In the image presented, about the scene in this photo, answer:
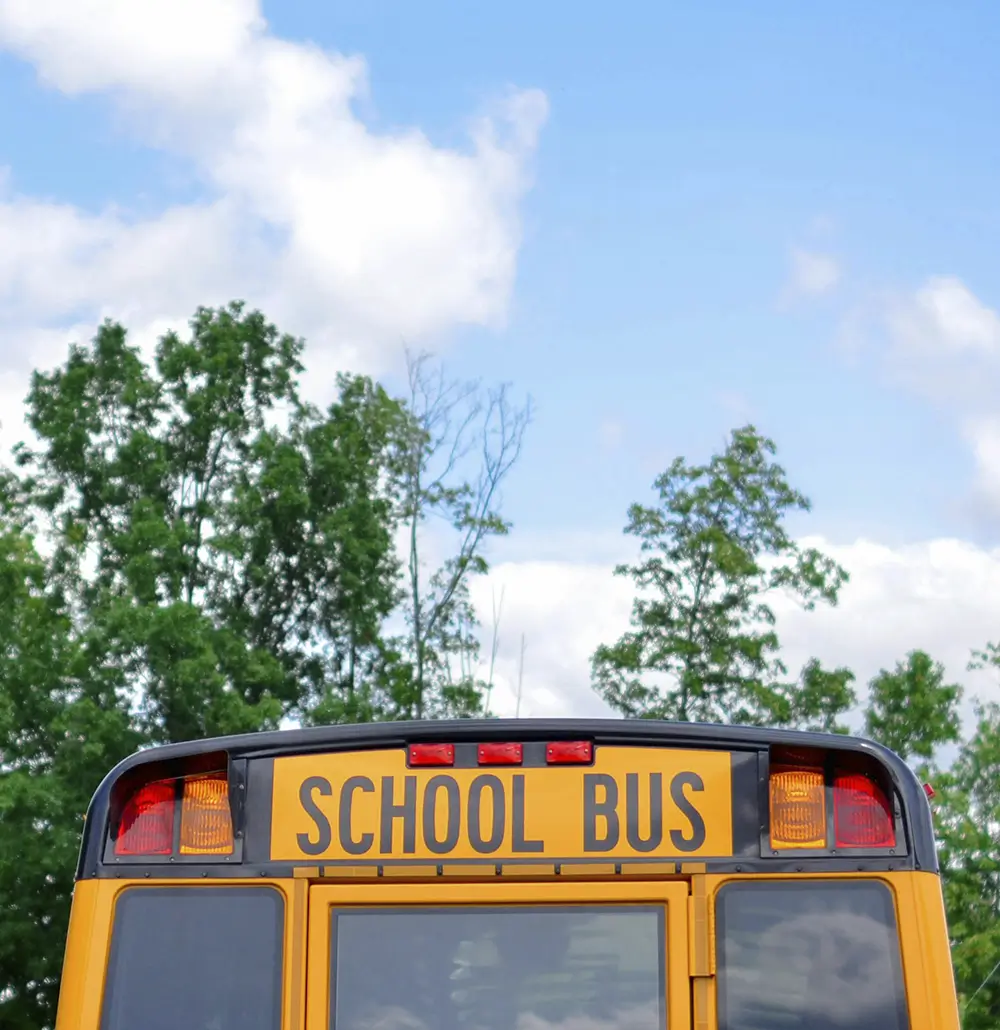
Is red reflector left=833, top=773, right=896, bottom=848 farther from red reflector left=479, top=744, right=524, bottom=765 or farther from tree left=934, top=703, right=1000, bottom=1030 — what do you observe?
tree left=934, top=703, right=1000, bottom=1030

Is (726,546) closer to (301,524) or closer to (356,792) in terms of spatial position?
Result: (301,524)

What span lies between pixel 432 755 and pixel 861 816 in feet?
3.32

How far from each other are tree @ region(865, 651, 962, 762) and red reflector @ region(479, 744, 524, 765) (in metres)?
31.5

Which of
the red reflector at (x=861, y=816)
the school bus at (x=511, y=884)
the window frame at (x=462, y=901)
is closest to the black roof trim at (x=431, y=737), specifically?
the school bus at (x=511, y=884)

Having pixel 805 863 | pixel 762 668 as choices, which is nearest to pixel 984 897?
pixel 762 668

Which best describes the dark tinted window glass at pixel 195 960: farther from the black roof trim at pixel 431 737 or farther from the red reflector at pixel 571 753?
the red reflector at pixel 571 753

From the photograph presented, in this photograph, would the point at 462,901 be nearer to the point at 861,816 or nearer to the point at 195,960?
the point at 195,960

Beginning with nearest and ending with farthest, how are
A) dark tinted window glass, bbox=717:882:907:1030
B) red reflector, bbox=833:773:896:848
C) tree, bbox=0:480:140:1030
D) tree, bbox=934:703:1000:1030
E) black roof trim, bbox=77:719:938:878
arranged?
dark tinted window glass, bbox=717:882:907:1030 → red reflector, bbox=833:773:896:848 → black roof trim, bbox=77:719:938:878 → tree, bbox=0:480:140:1030 → tree, bbox=934:703:1000:1030

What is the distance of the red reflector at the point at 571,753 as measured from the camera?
4035mm

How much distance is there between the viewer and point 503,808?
4.03 metres

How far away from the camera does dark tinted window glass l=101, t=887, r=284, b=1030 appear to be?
12.9 ft

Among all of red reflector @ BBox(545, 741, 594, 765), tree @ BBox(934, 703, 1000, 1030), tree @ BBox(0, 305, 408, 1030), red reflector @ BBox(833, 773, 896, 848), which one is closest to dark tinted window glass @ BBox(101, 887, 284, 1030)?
red reflector @ BBox(545, 741, 594, 765)

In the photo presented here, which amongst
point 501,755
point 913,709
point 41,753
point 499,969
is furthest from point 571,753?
point 913,709

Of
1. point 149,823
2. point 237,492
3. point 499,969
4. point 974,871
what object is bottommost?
point 499,969
